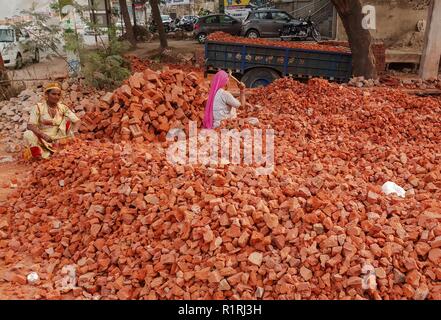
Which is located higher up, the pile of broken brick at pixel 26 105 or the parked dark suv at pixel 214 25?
the parked dark suv at pixel 214 25

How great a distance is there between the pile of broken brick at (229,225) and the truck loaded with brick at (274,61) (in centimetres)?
417

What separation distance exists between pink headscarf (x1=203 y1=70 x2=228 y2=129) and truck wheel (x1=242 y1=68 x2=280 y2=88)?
3800mm

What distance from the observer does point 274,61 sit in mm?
9312

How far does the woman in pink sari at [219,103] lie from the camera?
583 centimetres

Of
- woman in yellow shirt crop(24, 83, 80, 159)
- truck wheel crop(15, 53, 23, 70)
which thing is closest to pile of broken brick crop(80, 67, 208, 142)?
woman in yellow shirt crop(24, 83, 80, 159)

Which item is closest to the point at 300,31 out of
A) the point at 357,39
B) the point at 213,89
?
the point at 357,39

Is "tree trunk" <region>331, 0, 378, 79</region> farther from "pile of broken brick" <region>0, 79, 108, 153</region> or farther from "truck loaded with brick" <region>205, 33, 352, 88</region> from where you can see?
"pile of broken brick" <region>0, 79, 108, 153</region>

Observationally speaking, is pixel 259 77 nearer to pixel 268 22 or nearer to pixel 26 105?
pixel 26 105

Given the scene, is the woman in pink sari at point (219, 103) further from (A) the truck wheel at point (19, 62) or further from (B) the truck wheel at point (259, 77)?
(A) the truck wheel at point (19, 62)

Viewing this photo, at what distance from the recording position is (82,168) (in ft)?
14.9

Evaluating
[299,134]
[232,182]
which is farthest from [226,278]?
[299,134]

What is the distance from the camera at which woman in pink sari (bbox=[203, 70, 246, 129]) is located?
5.83m

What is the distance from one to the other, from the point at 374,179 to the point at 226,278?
2224 mm

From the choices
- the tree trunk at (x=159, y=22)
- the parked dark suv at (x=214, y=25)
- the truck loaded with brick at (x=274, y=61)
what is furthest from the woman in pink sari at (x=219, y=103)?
the parked dark suv at (x=214, y=25)
